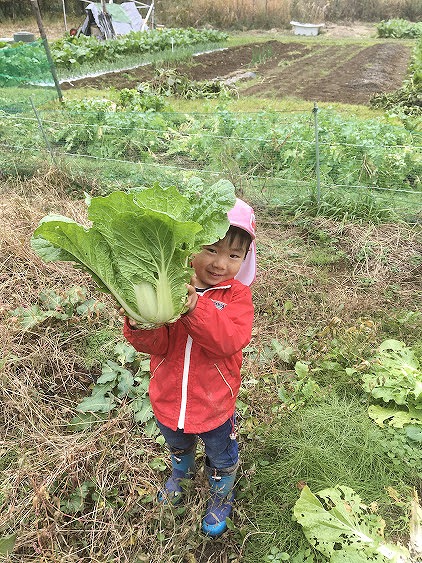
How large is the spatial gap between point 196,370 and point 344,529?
1134mm

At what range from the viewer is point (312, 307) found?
12.6ft

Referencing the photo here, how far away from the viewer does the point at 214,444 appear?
2.10 m

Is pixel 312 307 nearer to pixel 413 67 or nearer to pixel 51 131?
pixel 51 131

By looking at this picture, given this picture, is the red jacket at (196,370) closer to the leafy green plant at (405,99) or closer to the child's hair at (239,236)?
the child's hair at (239,236)

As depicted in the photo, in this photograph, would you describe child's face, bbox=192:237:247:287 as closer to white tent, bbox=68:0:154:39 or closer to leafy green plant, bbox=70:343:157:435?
leafy green plant, bbox=70:343:157:435

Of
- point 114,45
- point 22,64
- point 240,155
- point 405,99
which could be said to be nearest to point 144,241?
point 240,155

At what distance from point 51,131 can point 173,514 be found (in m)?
5.54

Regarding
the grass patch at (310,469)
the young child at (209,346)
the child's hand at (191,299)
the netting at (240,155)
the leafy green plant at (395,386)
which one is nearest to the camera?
the child's hand at (191,299)

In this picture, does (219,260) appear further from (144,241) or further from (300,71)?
(300,71)

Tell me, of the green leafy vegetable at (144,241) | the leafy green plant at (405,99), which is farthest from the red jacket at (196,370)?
the leafy green plant at (405,99)

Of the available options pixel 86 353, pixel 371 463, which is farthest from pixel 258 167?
pixel 371 463

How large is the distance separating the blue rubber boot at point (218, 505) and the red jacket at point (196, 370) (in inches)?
18.7

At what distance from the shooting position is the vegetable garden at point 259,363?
2195mm

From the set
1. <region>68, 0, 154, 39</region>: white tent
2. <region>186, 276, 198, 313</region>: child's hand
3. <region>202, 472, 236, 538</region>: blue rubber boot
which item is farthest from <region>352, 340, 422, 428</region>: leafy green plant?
<region>68, 0, 154, 39</region>: white tent
